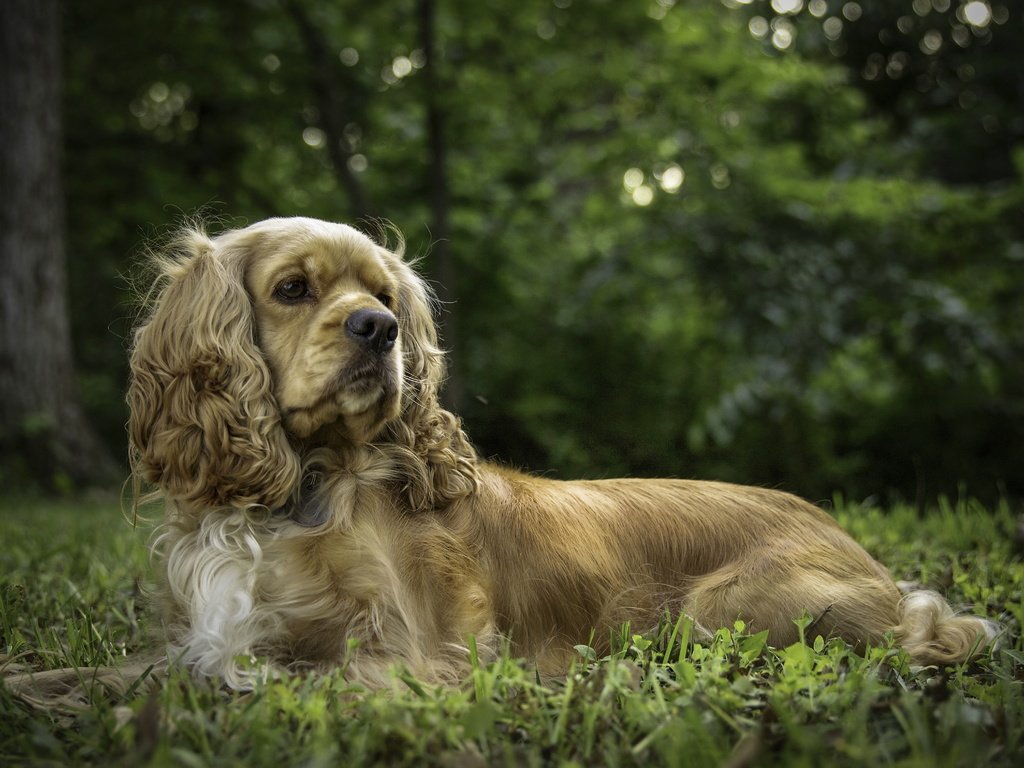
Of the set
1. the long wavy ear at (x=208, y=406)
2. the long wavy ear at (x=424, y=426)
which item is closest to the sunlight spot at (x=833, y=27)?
the long wavy ear at (x=424, y=426)

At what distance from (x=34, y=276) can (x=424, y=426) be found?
5.58 meters

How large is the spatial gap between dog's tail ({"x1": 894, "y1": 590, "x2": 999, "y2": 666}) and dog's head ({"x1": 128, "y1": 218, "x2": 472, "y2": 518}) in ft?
4.39

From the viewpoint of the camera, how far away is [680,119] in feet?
27.5

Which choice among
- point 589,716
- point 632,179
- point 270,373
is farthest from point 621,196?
point 589,716

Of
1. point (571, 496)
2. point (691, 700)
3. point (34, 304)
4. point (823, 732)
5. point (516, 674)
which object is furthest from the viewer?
point (34, 304)

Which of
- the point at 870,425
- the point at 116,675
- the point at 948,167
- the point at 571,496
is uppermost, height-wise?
the point at 948,167

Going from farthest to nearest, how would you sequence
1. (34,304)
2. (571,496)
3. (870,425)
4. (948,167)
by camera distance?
(948,167), (870,425), (34,304), (571,496)

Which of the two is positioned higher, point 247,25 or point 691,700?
point 247,25

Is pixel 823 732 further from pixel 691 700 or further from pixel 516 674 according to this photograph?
pixel 516 674

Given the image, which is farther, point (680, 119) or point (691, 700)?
point (680, 119)

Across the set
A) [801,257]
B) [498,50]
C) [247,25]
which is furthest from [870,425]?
[247,25]

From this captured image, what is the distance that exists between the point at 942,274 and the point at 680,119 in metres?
2.58

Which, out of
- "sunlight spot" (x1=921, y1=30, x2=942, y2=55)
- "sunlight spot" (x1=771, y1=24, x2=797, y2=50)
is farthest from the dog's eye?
"sunlight spot" (x1=921, y1=30, x2=942, y2=55)

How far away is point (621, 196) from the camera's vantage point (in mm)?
9602
